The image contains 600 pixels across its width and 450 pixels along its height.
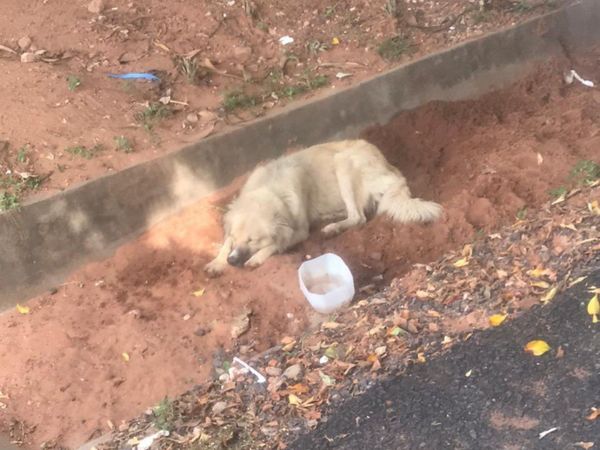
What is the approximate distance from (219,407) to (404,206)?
2939mm

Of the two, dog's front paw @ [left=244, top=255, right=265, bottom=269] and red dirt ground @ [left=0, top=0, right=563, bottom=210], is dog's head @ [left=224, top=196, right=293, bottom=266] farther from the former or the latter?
red dirt ground @ [left=0, top=0, right=563, bottom=210]

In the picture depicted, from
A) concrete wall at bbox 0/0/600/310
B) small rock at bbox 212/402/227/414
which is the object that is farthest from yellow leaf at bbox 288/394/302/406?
concrete wall at bbox 0/0/600/310

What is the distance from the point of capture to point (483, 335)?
14.2 ft

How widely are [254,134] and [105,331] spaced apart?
2.66 m

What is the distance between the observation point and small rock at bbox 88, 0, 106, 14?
311 inches

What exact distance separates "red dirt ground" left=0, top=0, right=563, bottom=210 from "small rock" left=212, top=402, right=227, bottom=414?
294cm

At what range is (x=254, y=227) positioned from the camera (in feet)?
Answer: 21.2

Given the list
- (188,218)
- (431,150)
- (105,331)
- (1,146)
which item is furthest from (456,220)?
(1,146)

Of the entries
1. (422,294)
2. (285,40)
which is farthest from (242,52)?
(422,294)

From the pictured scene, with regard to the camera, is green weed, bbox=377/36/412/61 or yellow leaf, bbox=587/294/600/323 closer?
yellow leaf, bbox=587/294/600/323

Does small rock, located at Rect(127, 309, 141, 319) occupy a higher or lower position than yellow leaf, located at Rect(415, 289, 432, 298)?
lower

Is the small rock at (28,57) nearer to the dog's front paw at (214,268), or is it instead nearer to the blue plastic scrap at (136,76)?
the blue plastic scrap at (136,76)

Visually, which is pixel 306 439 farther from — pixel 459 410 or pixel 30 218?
pixel 30 218

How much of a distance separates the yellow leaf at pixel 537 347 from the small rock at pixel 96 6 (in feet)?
20.4
